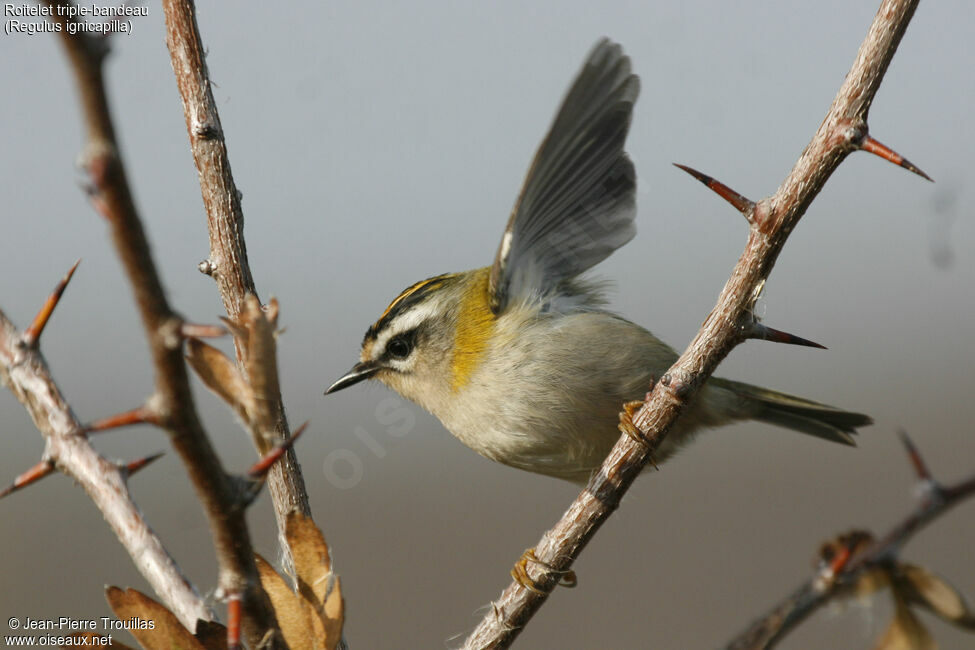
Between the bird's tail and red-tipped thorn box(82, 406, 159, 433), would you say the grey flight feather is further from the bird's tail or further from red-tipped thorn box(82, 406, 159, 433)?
red-tipped thorn box(82, 406, 159, 433)

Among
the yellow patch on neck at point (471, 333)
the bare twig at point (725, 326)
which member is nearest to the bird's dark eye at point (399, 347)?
the yellow patch on neck at point (471, 333)

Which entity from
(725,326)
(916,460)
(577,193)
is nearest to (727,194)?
(725,326)

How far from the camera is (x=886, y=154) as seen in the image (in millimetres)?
1259

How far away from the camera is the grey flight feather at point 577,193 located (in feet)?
8.96

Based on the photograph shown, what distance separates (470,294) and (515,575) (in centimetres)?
139

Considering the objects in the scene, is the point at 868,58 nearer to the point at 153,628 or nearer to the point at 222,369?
the point at 222,369

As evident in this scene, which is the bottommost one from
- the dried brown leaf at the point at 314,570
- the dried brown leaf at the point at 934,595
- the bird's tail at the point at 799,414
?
the bird's tail at the point at 799,414

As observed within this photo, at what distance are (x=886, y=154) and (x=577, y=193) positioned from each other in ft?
6.36

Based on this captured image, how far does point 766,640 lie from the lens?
75 cm

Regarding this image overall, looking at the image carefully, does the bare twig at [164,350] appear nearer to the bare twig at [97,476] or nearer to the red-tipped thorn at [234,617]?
the red-tipped thorn at [234,617]

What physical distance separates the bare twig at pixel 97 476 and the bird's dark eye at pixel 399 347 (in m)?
2.48

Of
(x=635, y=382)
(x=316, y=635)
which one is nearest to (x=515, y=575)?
(x=635, y=382)

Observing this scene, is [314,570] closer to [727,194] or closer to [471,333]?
[727,194]

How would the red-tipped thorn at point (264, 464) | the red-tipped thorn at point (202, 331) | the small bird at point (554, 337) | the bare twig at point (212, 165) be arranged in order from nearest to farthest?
the red-tipped thorn at point (202, 331), the red-tipped thorn at point (264, 464), the bare twig at point (212, 165), the small bird at point (554, 337)
